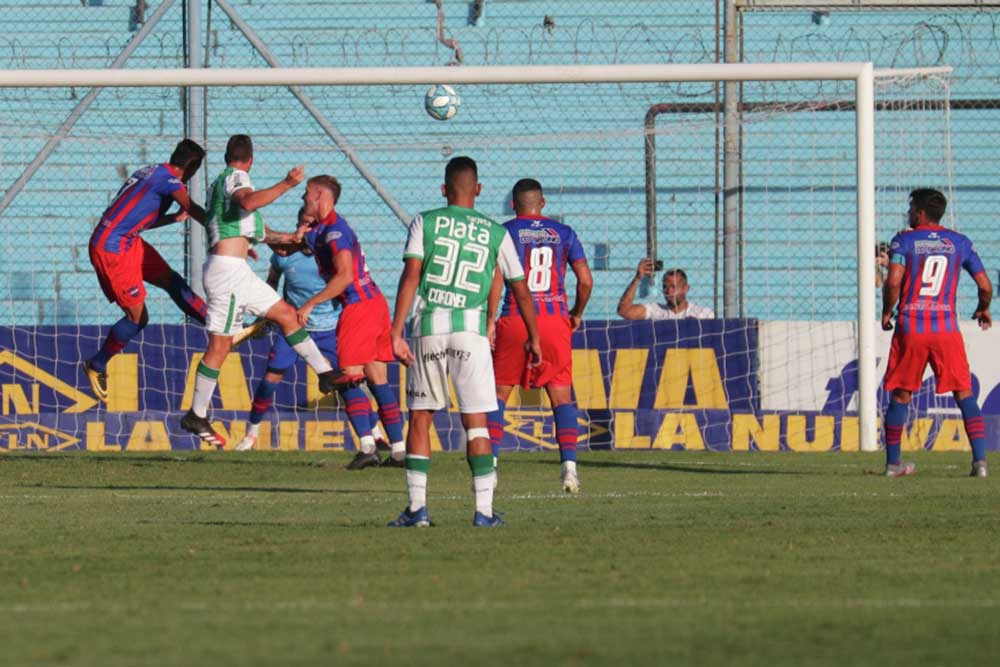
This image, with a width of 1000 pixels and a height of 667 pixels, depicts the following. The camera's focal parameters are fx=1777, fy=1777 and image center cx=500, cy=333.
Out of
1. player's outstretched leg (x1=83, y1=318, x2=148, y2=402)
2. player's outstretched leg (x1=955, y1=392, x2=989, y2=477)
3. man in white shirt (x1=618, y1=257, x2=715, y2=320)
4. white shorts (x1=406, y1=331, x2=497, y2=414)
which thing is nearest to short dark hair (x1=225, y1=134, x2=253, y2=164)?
player's outstretched leg (x1=83, y1=318, x2=148, y2=402)

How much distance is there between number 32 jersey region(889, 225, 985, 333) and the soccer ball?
7824 mm

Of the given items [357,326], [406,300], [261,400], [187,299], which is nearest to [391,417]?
[357,326]

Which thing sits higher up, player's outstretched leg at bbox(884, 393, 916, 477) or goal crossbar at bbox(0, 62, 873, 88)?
goal crossbar at bbox(0, 62, 873, 88)

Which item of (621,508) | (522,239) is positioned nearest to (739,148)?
(522,239)

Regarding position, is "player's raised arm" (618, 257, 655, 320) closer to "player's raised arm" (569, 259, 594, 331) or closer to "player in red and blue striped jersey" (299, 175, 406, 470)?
"player in red and blue striped jersey" (299, 175, 406, 470)

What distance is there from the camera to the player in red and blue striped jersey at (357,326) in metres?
13.2

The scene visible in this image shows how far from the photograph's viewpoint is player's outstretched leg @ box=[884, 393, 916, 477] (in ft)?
43.0

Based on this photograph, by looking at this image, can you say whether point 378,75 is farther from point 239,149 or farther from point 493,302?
point 493,302

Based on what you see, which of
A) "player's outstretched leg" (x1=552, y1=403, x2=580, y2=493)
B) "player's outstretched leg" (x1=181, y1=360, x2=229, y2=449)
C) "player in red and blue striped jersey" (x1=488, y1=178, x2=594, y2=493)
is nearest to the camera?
"player's outstretched leg" (x1=552, y1=403, x2=580, y2=493)

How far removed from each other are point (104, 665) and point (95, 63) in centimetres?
2028

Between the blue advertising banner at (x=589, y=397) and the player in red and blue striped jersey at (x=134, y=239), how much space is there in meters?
3.86

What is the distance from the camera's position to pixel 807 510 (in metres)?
9.82

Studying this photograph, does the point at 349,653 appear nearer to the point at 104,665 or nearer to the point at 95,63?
the point at 104,665

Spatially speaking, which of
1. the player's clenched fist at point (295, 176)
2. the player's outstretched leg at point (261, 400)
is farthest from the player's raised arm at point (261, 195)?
the player's outstretched leg at point (261, 400)
